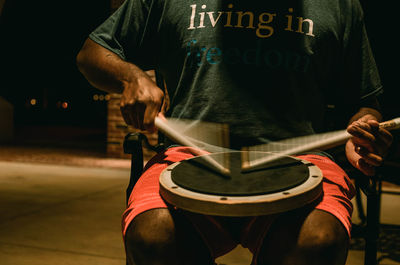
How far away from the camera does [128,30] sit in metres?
1.39

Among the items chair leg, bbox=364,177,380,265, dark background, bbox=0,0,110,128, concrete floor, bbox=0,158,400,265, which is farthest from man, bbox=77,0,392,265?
dark background, bbox=0,0,110,128

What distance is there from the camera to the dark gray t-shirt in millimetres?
1316

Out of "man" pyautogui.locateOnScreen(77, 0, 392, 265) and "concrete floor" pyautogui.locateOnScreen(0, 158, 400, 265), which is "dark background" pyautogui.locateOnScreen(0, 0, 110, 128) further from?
"man" pyautogui.locateOnScreen(77, 0, 392, 265)

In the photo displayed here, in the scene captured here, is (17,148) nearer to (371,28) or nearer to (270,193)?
(371,28)

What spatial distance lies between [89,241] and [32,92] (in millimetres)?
14484

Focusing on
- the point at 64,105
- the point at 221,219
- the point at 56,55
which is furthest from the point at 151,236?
the point at 64,105

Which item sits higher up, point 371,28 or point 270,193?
point 371,28

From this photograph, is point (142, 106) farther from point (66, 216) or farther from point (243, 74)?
point (66, 216)

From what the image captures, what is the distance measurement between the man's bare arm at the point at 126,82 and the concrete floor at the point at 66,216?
1454 mm

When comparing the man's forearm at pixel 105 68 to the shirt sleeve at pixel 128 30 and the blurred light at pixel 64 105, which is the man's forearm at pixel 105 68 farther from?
the blurred light at pixel 64 105

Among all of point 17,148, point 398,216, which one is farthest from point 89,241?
point 17,148

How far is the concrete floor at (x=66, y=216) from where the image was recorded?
252 centimetres

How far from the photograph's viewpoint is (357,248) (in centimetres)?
274

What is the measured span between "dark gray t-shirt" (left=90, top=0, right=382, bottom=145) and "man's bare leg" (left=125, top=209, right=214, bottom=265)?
0.40m
